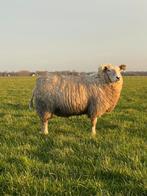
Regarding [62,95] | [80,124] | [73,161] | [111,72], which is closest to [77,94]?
[62,95]

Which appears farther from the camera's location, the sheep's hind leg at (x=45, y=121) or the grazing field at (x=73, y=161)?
the sheep's hind leg at (x=45, y=121)

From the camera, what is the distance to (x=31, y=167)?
5844 mm

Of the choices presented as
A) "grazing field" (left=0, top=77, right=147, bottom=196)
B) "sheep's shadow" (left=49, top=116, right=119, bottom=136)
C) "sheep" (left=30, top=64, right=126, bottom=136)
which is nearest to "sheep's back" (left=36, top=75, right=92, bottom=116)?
"sheep" (left=30, top=64, right=126, bottom=136)

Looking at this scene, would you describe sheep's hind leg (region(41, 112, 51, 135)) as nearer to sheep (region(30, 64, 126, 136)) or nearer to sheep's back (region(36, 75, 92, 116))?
sheep (region(30, 64, 126, 136))

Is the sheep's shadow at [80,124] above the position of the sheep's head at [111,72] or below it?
below

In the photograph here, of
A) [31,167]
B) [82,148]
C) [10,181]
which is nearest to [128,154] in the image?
[82,148]

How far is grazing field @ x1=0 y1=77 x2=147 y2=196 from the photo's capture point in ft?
16.0

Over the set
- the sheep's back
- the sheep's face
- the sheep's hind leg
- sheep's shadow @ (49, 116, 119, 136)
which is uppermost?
the sheep's face

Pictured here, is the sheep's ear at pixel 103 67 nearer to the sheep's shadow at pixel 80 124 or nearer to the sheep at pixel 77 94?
the sheep at pixel 77 94

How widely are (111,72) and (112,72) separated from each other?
3 centimetres

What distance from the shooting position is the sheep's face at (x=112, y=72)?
8.96 metres

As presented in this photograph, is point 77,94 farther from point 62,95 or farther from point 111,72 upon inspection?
point 111,72

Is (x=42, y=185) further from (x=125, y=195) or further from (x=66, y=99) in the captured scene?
(x=66, y=99)

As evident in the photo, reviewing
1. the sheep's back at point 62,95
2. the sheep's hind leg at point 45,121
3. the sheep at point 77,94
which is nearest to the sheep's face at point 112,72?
the sheep at point 77,94
